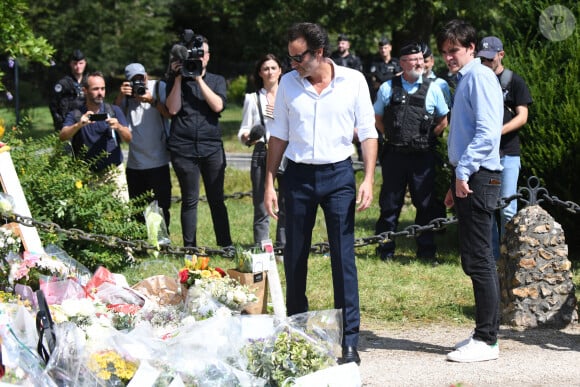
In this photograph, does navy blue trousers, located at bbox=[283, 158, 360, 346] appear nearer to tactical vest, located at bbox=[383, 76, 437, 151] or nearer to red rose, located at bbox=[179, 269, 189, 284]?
red rose, located at bbox=[179, 269, 189, 284]

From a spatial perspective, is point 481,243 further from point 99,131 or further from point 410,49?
point 99,131

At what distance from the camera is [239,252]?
630 cm

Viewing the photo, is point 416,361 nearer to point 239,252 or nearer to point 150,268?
point 239,252

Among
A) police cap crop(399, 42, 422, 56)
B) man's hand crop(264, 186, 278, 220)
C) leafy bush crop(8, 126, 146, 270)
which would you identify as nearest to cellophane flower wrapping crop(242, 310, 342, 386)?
man's hand crop(264, 186, 278, 220)

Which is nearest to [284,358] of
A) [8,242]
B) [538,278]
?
[538,278]

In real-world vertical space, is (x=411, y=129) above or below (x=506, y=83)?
below

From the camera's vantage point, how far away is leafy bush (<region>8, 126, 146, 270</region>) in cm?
788

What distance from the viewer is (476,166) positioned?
5414mm

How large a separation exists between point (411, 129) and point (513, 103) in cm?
103

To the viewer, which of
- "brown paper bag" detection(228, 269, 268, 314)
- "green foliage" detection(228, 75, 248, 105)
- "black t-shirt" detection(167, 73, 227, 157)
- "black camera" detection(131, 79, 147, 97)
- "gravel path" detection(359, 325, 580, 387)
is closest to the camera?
"gravel path" detection(359, 325, 580, 387)

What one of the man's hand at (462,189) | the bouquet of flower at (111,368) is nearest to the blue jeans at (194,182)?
the man's hand at (462,189)

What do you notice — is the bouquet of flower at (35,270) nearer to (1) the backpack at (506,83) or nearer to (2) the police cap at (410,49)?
(2) the police cap at (410,49)

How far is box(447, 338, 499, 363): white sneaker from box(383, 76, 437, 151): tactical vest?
3.10 m

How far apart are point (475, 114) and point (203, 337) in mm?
2107
